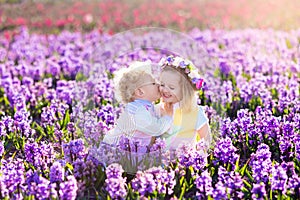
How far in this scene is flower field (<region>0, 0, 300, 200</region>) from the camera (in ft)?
14.3

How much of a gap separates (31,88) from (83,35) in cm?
493

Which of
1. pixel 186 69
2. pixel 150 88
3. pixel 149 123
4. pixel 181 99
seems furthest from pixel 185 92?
pixel 149 123

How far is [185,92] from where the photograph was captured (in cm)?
507

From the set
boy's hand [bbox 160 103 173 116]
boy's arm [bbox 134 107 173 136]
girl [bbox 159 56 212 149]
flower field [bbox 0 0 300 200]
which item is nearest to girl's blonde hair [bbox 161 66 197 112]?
girl [bbox 159 56 212 149]

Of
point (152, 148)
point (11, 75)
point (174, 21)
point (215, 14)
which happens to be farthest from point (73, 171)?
point (215, 14)

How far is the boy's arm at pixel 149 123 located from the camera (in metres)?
4.87

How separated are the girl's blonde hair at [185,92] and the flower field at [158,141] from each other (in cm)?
41

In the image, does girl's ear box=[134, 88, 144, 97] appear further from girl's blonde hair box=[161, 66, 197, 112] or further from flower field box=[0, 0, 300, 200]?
flower field box=[0, 0, 300, 200]

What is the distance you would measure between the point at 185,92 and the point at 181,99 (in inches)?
2.9

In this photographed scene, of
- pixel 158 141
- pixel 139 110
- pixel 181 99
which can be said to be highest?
pixel 181 99

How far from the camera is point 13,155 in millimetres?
5367

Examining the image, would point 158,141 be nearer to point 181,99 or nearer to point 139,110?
point 139,110

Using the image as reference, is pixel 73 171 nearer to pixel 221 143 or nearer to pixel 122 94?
pixel 122 94

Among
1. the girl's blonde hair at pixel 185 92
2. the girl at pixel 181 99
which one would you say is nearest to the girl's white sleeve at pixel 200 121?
the girl at pixel 181 99
